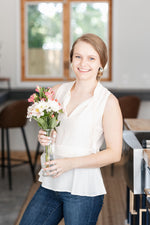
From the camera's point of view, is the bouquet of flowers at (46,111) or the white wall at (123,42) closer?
the bouquet of flowers at (46,111)

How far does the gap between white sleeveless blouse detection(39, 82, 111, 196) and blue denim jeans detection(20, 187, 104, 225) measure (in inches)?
1.3

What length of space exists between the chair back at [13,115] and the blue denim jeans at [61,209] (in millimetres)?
2615

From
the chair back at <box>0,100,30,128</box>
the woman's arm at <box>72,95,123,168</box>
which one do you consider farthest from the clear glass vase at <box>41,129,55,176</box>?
the chair back at <box>0,100,30,128</box>

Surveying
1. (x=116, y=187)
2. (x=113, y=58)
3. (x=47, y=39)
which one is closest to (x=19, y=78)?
(x=47, y=39)

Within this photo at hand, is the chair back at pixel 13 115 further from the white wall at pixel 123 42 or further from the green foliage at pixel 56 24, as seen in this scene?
the green foliage at pixel 56 24

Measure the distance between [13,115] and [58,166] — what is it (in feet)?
9.31

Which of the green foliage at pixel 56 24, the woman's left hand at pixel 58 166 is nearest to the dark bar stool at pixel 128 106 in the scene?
the green foliage at pixel 56 24

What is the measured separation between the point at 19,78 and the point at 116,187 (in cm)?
210

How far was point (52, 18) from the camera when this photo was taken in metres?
5.66

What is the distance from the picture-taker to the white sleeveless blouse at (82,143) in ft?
6.08

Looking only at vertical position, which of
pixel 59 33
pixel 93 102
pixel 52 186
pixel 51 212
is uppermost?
pixel 59 33

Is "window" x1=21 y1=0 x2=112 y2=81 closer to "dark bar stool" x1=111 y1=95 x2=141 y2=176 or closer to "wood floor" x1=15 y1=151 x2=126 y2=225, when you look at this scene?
"dark bar stool" x1=111 y1=95 x2=141 y2=176

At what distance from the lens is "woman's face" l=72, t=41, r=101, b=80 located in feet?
6.11

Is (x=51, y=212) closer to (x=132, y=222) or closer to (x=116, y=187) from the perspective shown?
(x=132, y=222)
